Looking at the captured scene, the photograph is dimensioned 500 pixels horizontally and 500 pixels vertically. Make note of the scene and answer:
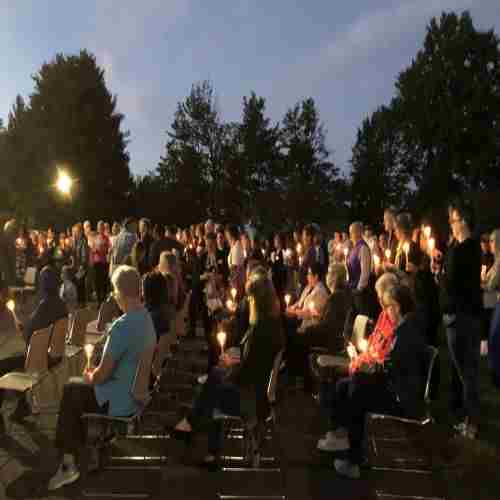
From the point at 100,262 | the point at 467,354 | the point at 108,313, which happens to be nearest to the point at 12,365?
the point at 108,313

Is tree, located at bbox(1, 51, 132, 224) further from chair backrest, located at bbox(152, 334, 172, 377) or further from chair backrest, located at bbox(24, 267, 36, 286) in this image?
chair backrest, located at bbox(152, 334, 172, 377)

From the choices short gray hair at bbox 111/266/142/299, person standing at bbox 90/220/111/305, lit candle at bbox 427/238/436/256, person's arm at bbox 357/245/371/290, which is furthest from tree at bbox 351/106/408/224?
short gray hair at bbox 111/266/142/299

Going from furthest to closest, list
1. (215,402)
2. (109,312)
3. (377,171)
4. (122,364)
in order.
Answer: (377,171), (109,312), (215,402), (122,364)

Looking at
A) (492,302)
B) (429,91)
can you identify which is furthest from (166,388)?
(429,91)

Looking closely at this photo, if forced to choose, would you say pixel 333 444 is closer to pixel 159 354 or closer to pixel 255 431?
pixel 255 431

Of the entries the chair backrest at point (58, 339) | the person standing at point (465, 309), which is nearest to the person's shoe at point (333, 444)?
the person standing at point (465, 309)

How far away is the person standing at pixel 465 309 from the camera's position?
209 inches

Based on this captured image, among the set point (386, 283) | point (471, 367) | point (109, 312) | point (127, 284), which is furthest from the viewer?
point (109, 312)

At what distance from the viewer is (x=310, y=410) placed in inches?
246

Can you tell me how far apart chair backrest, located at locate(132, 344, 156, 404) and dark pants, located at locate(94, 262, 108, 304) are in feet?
30.8

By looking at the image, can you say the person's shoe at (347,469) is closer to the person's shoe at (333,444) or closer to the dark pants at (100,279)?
the person's shoe at (333,444)

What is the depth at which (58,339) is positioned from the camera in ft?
19.0

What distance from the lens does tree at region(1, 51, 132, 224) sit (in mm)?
36500

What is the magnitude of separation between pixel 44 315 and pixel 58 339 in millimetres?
379
